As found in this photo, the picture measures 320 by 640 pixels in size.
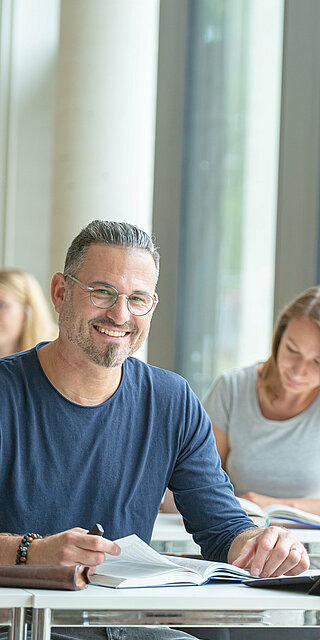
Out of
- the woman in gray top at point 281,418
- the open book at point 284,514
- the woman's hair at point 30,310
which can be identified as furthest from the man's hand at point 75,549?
the woman's hair at point 30,310

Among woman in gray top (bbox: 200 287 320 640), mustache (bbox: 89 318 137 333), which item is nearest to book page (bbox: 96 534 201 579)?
mustache (bbox: 89 318 137 333)

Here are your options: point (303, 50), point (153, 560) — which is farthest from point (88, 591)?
point (303, 50)

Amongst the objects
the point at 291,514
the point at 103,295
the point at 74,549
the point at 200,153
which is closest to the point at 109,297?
the point at 103,295

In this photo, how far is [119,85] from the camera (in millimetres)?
4223

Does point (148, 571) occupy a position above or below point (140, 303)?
below

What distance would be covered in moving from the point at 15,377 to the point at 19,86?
5662 millimetres

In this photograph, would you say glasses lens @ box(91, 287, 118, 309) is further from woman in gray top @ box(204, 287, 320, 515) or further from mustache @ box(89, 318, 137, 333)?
woman in gray top @ box(204, 287, 320, 515)

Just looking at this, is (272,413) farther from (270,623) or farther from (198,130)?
(198,130)

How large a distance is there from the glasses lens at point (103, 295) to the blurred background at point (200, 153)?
216 cm

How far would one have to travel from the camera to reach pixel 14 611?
1341mm

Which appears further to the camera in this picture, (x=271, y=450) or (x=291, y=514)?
(x=271, y=450)

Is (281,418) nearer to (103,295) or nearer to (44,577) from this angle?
(103,295)

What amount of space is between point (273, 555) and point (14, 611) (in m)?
0.54

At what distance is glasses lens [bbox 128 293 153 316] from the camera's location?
1.91 metres
